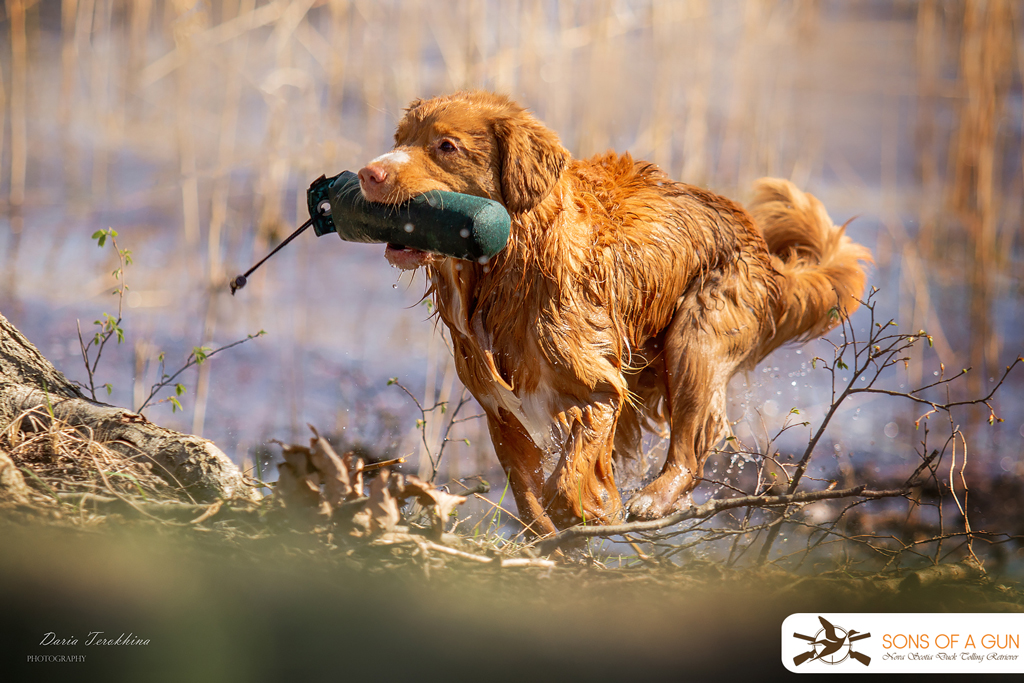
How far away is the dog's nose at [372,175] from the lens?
253 cm

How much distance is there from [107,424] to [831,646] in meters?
2.57

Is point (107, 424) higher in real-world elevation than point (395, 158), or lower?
lower

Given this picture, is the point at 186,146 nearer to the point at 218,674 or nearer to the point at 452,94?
the point at 452,94

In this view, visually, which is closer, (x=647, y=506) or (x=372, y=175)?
(x=372, y=175)

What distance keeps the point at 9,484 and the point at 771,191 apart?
340 centimetres

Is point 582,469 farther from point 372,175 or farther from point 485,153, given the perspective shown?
point 372,175

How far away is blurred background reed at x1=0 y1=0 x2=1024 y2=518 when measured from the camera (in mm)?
5645

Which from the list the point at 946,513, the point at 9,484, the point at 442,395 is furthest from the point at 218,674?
the point at 946,513

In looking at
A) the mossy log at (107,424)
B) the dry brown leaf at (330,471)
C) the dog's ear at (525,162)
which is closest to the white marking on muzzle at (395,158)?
the dog's ear at (525,162)

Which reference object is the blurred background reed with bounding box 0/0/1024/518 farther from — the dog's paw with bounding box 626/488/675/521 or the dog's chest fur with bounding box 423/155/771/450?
the dog's chest fur with bounding box 423/155/771/450

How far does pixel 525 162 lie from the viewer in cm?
270

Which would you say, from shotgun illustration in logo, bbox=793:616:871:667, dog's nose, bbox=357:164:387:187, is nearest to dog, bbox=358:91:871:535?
dog's nose, bbox=357:164:387:187

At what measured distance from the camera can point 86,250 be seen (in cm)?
616

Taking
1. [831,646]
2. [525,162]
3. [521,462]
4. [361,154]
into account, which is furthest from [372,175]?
[361,154]
